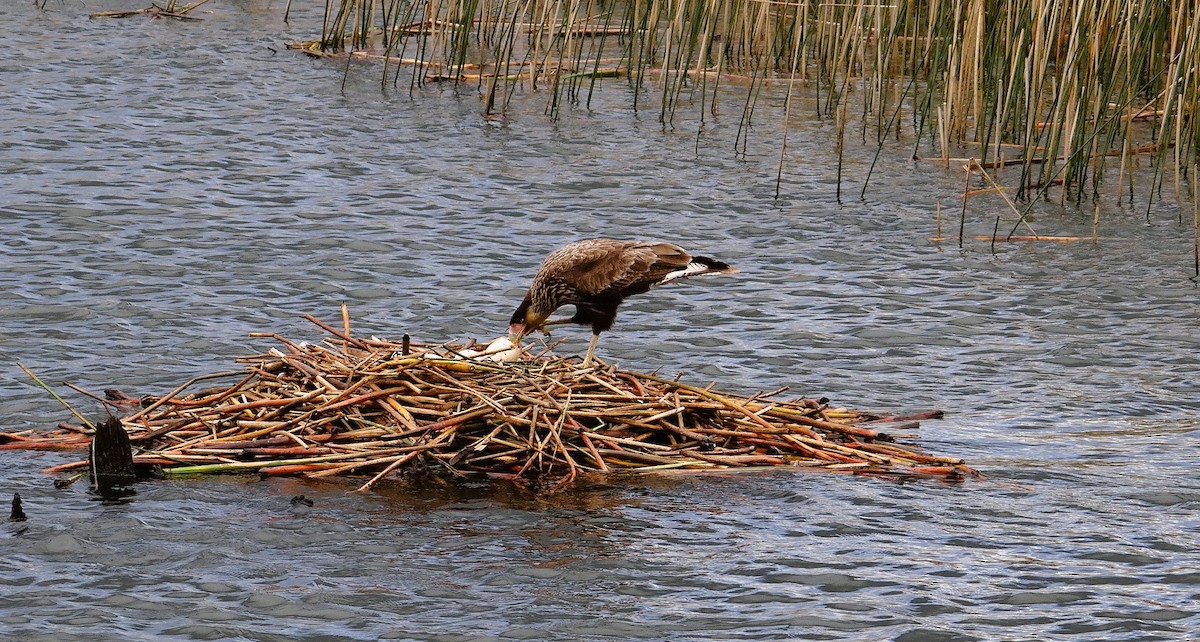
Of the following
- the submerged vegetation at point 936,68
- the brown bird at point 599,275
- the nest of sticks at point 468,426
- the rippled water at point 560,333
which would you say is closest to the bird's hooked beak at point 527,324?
the brown bird at point 599,275

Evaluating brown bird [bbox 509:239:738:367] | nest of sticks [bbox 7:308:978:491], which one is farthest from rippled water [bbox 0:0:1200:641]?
brown bird [bbox 509:239:738:367]

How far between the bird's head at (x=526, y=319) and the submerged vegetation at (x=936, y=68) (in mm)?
5215

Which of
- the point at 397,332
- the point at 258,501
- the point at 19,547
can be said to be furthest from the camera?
the point at 397,332

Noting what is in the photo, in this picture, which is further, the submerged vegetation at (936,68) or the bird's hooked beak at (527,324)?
the submerged vegetation at (936,68)

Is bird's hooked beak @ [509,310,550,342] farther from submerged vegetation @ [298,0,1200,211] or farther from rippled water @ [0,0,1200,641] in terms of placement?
submerged vegetation @ [298,0,1200,211]

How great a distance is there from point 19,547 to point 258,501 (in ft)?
3.24

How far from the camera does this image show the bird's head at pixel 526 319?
766 cm

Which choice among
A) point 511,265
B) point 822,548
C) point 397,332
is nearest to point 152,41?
point 511,265

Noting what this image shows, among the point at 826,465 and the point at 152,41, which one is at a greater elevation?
the point at 152,41

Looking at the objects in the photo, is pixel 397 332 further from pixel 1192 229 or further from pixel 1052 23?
pixel 1192 229

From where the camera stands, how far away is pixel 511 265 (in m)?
11.2

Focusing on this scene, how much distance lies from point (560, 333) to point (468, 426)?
3.30 meters

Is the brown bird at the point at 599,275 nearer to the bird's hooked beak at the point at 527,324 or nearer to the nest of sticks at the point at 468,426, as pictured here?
the bird's hooked beak at the point at 527,324

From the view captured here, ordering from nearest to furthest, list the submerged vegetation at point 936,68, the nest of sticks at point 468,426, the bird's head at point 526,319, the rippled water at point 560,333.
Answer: the rippled water at point 560,333 < the nest of sticks at point 468,426 < the bird's head at point 526,319 < the submerged vegetation at point 936,68
